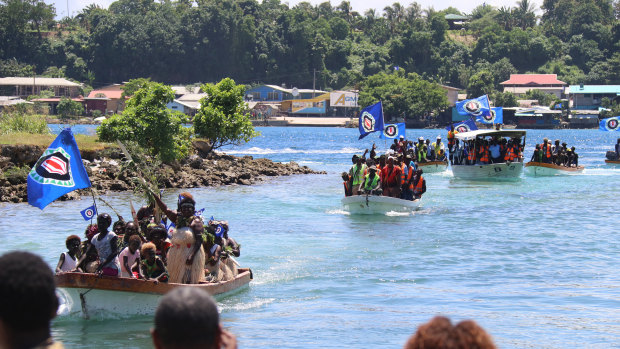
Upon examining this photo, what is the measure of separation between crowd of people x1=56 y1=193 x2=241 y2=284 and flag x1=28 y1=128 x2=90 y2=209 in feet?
2.60

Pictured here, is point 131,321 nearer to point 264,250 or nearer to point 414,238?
point 264,250

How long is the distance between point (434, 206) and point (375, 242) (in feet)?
28.1

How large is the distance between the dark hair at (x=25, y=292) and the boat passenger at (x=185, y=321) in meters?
0.54

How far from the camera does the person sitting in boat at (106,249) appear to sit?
11.8 meters

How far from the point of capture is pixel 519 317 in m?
12.9

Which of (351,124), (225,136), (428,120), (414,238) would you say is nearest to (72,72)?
(351,124)

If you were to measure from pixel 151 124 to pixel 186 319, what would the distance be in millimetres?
31334

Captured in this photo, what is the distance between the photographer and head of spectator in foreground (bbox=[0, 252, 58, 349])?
3.73 meters

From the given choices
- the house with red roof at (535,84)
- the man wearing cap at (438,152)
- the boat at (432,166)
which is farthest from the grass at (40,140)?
the house with red roof at (535,84)

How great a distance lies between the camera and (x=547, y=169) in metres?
39.6

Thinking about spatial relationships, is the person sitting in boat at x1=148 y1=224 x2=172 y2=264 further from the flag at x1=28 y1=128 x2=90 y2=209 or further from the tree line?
the tree line

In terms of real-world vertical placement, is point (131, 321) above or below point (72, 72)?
below

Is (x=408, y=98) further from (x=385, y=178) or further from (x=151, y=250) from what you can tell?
(x=151, y=250)

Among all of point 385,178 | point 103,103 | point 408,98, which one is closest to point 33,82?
point 103,103
